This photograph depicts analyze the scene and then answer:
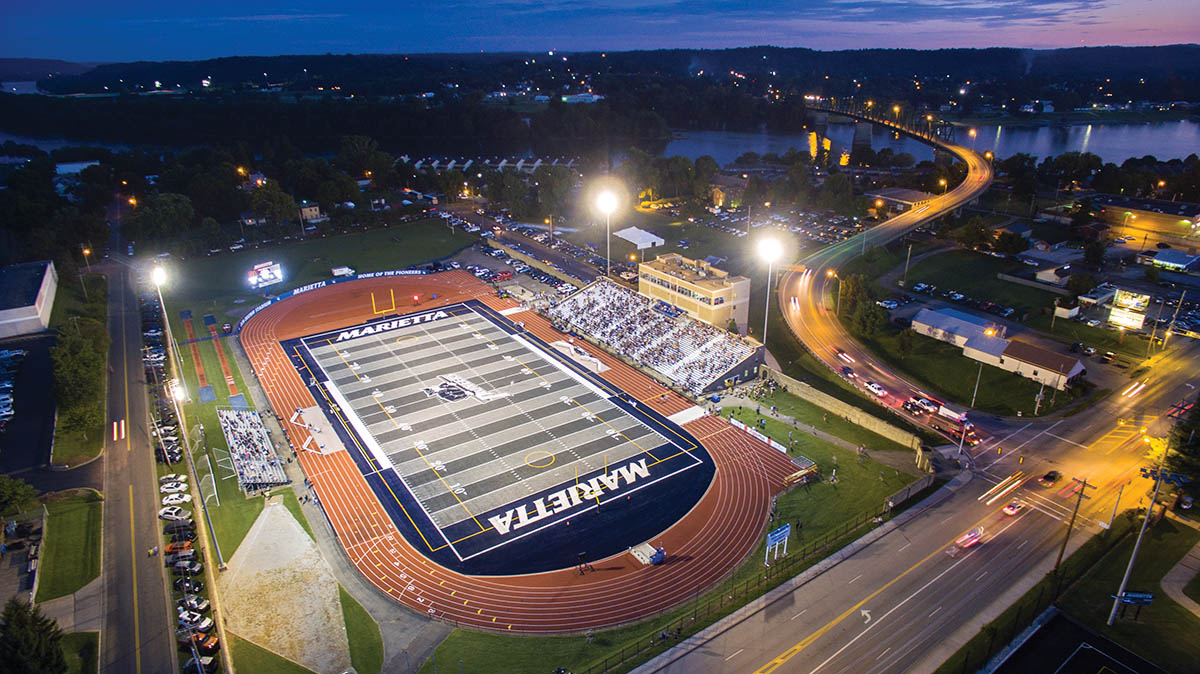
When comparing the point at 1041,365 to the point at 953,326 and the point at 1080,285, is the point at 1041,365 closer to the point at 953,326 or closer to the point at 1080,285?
the point at 953,326

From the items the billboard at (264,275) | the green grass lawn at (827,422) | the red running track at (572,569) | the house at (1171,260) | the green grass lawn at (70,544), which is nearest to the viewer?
the red running track at (572,569)

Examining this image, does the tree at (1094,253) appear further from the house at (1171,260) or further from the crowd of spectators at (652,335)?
the crowd of spectators at (652,335)

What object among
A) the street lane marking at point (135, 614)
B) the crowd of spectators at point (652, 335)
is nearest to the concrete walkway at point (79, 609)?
the street lane marking at point (135, 614)

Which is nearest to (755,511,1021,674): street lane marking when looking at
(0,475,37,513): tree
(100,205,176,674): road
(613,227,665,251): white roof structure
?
(100,205,176,674): road

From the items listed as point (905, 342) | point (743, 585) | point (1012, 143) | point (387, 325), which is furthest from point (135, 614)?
point (1012, 143)

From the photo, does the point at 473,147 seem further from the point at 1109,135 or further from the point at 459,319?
the point at 1109,135

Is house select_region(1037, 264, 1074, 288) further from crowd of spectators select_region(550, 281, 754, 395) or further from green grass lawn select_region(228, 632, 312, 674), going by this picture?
green grass lawn select_region(228, 632, 312, 674)

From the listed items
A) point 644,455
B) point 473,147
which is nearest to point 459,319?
point 644,455
